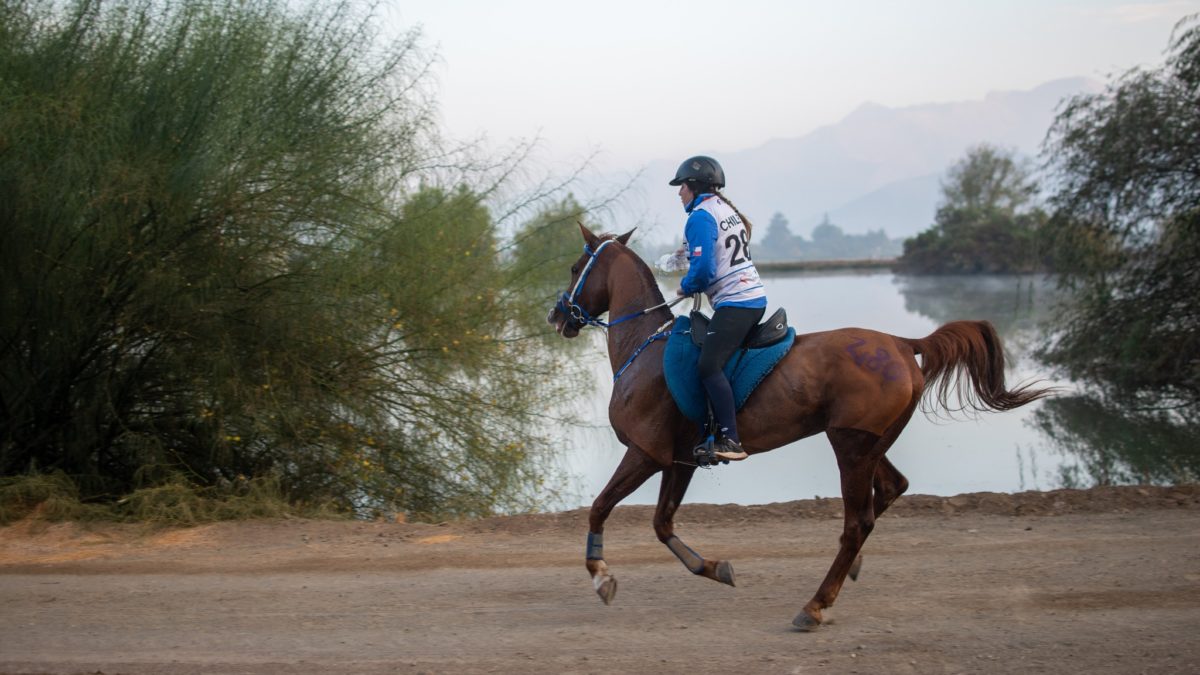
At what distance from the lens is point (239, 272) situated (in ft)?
31.2

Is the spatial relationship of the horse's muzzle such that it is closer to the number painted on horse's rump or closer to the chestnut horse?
the chestnut horse

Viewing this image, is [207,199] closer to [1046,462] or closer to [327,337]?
[327,337]

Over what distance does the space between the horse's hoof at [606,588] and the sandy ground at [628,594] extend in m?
0.09

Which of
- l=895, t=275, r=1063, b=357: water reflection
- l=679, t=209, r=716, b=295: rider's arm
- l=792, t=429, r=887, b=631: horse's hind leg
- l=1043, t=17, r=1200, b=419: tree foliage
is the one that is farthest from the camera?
l=895, t=275, r=1063, b=357: water reflection

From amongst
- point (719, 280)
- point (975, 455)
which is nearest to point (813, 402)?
point (719, 280)

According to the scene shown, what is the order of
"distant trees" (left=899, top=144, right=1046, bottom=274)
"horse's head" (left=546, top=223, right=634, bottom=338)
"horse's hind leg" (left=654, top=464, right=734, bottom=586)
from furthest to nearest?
"distant trees" (left=899, top=144, right=1046, bottom=274)
"horse's head" (left=546, top=223, right=634, bottom=338)
"horse's hind leg" (left=654, top=464, right=734, bottom=586)

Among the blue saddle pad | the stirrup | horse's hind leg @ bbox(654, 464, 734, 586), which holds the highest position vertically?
the blue saddle pad

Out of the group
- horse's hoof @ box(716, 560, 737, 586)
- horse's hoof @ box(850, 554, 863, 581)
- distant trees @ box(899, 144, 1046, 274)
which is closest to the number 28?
horse's hoof @ box(716, 560, 737, 586)

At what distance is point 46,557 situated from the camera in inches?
311

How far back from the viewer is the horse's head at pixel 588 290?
23.2 feet

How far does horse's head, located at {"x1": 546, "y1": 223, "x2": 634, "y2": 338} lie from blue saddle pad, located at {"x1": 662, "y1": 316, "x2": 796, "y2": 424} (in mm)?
847

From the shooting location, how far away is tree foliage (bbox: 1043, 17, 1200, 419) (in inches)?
627

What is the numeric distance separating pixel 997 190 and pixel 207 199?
4708cm

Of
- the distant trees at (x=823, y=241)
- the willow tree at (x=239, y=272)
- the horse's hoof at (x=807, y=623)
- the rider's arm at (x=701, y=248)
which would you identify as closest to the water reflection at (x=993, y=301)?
the willow tree at (x=239, y=272)
